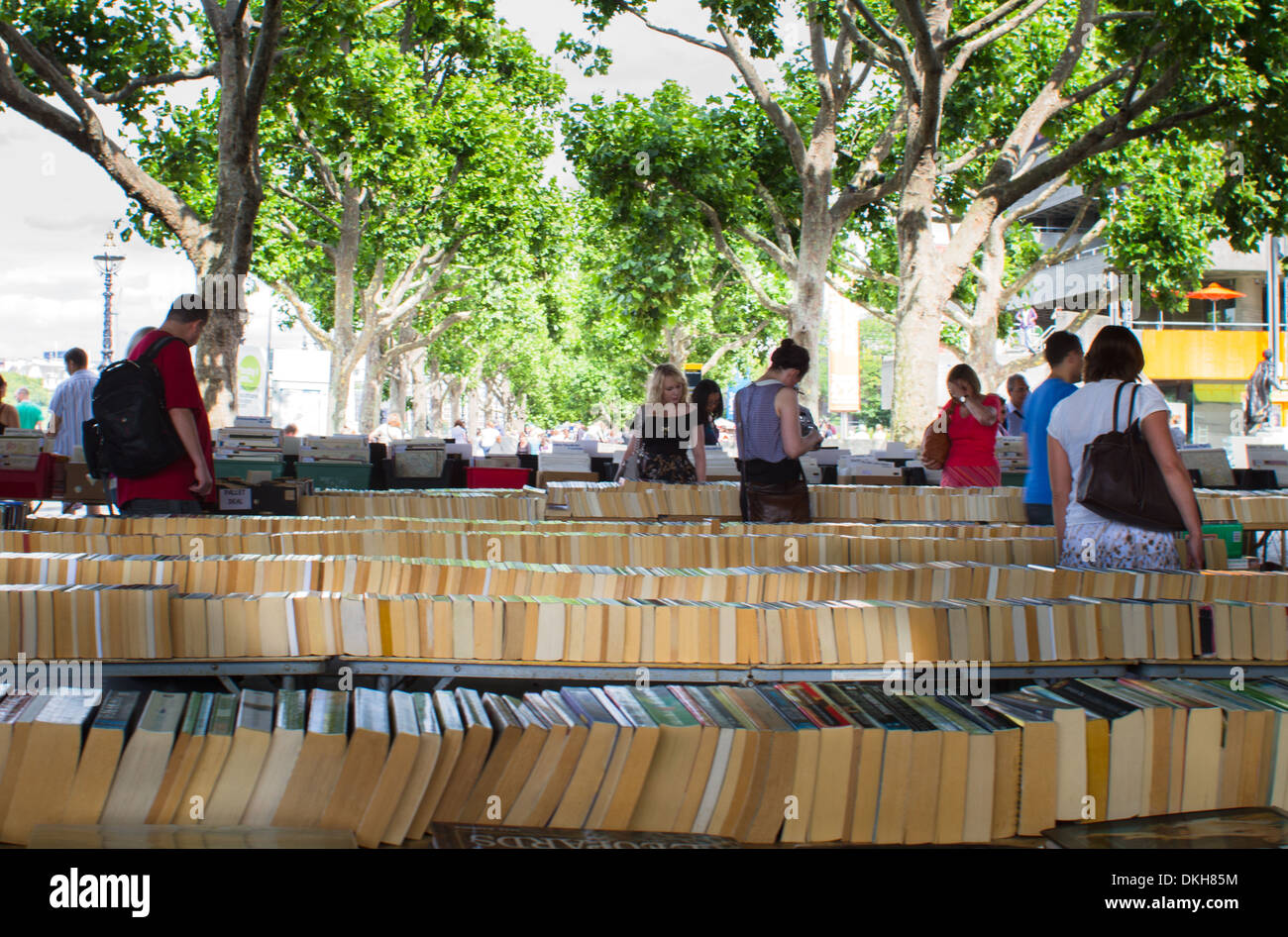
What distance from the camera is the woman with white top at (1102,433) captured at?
4074mm

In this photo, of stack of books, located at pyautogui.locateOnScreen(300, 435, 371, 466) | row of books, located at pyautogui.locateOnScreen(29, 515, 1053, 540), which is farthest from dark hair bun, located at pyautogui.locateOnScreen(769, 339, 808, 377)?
stack of books, located at pyautogui.locateOnScreen(300, 435, 371, 466)

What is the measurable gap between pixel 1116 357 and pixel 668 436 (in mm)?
3568

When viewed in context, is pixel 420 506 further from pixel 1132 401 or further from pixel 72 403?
pixel 72 403

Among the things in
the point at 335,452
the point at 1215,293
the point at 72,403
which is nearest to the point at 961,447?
the point at 335,452

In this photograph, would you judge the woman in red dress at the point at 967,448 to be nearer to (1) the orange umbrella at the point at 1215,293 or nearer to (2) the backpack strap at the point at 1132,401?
(2) the backpack strap at the point at 1132,401

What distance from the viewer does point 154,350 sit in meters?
5.14

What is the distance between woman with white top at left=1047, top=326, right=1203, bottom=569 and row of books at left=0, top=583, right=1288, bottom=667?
65cm

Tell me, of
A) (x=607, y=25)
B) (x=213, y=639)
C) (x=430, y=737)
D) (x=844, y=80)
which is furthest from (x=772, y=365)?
(x=844, y=80)

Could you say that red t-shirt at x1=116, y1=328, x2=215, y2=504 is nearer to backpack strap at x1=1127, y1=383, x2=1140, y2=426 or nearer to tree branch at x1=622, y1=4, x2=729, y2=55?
backpack strap at x1=1127, y1=383, x2=1140, y2=426

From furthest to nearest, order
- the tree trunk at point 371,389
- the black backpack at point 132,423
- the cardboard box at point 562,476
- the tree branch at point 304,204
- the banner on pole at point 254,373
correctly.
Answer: the tree trunk at point 371,389, the banner on pole at point 254,373, the tree branch at point 304,204, the cardboard box at point 562,476, the black backpack at point 132,423

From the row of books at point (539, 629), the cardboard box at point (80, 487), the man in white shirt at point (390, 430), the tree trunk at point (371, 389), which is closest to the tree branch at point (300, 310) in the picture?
the tree trunk at point (371, 389)

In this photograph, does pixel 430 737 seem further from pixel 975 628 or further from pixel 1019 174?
pixel 1019 174

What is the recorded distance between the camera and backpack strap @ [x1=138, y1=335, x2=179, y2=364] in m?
5.13

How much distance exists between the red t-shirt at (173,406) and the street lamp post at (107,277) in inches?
532
